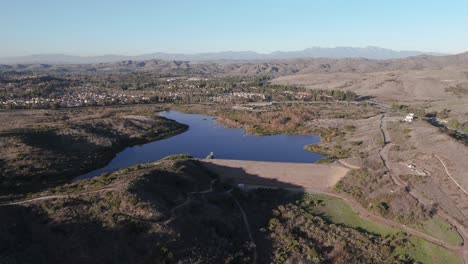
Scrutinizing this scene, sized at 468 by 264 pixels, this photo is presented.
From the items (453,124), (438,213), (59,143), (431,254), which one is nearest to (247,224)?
(431,254)

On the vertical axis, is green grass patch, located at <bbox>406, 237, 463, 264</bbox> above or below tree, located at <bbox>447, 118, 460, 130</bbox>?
below

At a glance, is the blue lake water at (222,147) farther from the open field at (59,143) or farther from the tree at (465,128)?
the tree at (465,128)

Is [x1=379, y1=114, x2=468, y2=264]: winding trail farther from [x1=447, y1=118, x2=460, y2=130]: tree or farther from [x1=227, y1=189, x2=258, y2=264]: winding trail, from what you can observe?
[x1=447, y1=118, x2=460, y2=130]: tree

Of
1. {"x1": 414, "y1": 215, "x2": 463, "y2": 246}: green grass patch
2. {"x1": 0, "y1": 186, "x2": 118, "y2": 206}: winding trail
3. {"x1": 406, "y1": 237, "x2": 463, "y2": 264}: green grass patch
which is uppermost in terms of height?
{"x1": 0, "y1": 186, "x2": 118, "y2": 206}: winding trail

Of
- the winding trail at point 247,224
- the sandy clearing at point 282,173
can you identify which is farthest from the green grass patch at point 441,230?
the winding trail at point 247,224

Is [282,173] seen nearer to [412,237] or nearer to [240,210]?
[240,210]

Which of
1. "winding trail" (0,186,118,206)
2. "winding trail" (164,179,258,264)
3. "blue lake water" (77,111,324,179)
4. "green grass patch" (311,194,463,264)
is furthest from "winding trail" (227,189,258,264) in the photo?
"blue lake water" (77,111,324,179)
